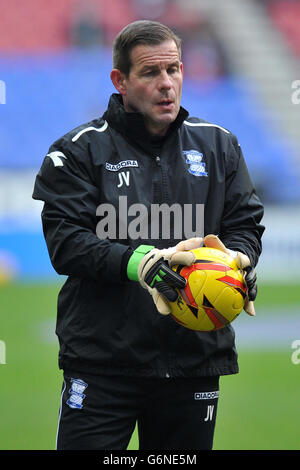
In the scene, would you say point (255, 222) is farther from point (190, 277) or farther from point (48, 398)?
point (48, 398)

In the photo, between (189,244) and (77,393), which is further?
(77,393)

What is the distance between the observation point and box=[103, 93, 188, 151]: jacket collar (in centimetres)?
321

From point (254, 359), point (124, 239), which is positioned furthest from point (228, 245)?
point (254, 359)

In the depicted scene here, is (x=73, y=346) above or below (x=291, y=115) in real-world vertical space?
below

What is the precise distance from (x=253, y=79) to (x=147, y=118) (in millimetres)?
18257

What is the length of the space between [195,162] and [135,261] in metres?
0.53

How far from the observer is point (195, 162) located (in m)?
3.24

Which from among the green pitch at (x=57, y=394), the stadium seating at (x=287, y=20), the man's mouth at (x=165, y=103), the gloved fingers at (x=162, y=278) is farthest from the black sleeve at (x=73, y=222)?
the stadium seating at (x=287, y=20)

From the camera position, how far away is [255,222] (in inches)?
131

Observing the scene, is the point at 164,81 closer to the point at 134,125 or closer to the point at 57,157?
the point at 134,125

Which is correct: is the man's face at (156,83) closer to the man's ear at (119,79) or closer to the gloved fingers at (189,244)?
the man's ear at (119,79)

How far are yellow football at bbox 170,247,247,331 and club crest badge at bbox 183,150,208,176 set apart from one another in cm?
35

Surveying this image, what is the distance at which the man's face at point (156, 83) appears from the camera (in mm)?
3213

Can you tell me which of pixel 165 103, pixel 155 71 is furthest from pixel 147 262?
pixel 155 71
